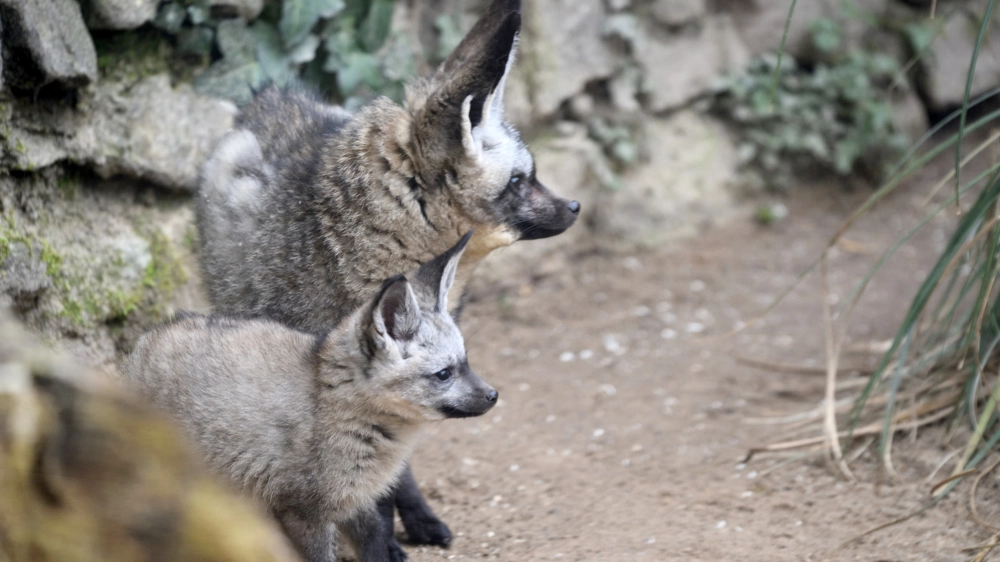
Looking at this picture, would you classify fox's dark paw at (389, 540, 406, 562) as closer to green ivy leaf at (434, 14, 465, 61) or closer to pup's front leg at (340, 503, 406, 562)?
pup's front leg at (340, 503, 406, 562)

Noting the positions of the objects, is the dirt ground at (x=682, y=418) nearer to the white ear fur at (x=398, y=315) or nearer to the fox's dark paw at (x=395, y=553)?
the fox's dark paw at (x=395, y=553)

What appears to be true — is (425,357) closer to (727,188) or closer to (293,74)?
(293,74)

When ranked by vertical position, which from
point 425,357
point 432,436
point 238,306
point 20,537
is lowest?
point 432,436

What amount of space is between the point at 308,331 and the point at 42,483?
6.28 feet

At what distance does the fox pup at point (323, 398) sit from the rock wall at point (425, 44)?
108cm

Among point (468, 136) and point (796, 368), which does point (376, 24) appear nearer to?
point (468, 136)

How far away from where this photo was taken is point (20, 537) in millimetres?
1917

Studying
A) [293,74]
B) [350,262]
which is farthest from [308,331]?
[293,74]

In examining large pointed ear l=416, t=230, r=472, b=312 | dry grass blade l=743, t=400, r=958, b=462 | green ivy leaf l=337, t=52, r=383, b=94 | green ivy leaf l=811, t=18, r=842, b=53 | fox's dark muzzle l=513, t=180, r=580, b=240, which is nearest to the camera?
large pointed ear l=416, t=230, r=472, b=312

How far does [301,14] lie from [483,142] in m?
1.88

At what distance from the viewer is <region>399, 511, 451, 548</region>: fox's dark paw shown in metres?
3.91

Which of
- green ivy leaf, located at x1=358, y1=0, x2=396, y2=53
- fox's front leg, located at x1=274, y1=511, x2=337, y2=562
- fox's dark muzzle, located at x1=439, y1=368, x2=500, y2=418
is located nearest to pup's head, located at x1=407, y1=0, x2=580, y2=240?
fox's dark muzzle, located at x1=439, y1=368, x2=500, y2=418

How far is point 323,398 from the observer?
10.9 ft

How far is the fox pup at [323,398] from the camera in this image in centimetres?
325
